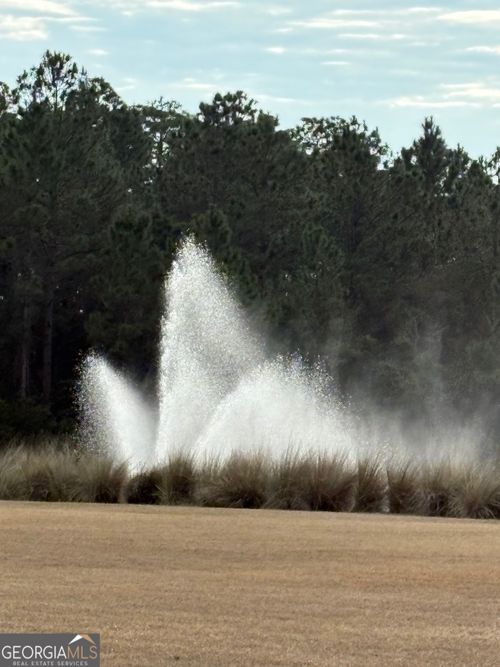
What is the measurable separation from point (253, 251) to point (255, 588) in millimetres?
40447

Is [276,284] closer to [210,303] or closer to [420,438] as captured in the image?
[420,438]

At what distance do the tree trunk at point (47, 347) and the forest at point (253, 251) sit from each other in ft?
0.22

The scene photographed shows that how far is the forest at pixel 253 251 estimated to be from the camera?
1537 inches

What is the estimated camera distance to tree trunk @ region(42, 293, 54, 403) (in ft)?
138

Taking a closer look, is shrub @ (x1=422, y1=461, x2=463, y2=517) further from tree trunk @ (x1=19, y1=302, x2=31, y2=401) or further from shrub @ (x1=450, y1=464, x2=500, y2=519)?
tree trunk @ (x1=19, y1=302, x2=31, y2=401)

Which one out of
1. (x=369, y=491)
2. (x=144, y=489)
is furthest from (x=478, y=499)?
(x=144, y=489)

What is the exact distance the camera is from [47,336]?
42.9 metres

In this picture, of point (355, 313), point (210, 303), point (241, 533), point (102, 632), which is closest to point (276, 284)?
point (355, 313)

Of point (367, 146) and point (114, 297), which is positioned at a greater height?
point (367, 146)

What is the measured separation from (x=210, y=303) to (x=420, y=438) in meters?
8.99

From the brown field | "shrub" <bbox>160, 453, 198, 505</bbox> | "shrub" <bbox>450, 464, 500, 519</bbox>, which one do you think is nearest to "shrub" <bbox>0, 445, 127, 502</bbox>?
"shrub" <bbox>160, 453, 198, 505</bbox>

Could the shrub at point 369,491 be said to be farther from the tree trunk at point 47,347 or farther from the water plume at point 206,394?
the tree trunk at point 47,347

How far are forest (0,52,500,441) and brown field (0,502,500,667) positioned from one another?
898 inches

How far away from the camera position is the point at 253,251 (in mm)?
48594
